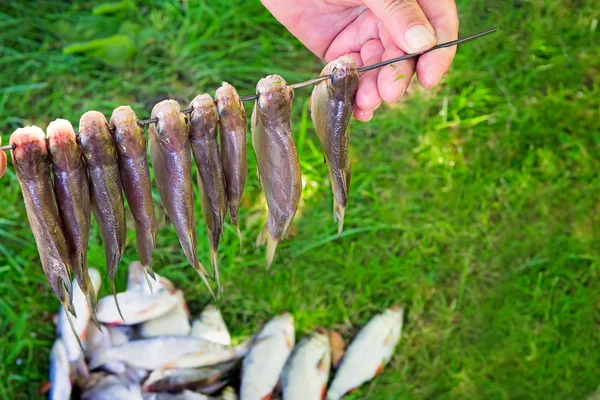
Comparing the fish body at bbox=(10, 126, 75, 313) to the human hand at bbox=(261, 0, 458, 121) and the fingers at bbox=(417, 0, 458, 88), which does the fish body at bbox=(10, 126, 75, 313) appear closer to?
the human hand at bbox=(261, 0, 458, 121)

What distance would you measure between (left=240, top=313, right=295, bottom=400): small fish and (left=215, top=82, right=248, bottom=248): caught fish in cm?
192

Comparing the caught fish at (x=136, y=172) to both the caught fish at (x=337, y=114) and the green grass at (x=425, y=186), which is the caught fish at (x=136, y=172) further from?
the green grass at (x=425, y=186)

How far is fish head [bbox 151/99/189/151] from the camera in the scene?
6.59 ft

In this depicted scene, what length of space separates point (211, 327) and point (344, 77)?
2.40 m

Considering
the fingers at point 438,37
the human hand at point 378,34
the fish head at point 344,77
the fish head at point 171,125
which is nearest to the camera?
the fish head at point 171,125

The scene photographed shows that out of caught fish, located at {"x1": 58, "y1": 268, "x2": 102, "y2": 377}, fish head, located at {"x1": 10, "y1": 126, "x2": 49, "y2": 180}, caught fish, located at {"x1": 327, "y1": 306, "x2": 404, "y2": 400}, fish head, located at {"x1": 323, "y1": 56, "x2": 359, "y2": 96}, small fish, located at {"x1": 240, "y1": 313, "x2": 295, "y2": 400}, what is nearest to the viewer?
fish head, located at {"x1": 10, "y1": 126, "x2": 49, "y2": 180}

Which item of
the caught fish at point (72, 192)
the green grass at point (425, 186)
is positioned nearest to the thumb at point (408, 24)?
the caught fish at point (72, 192)

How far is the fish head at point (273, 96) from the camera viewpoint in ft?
6.96

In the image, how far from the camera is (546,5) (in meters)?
4.60

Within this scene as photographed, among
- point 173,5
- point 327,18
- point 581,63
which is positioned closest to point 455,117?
point 581,63

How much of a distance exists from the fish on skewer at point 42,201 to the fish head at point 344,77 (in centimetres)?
103

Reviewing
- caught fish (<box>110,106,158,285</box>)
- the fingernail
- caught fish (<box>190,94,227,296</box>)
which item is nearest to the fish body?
caught fish (<box>110,106,158,285</box>)

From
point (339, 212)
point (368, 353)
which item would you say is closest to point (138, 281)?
point (368, 353)

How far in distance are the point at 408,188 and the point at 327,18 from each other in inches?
70.0
